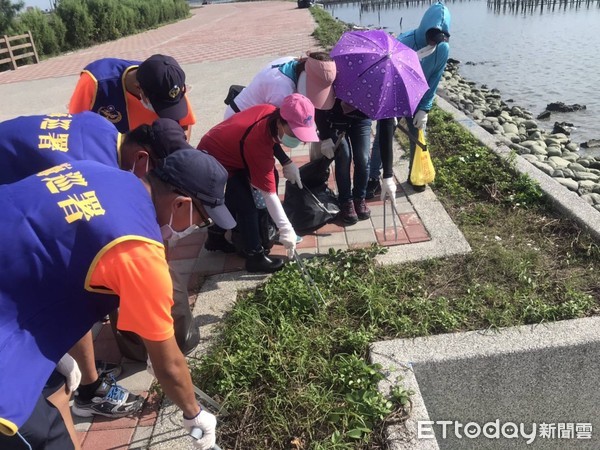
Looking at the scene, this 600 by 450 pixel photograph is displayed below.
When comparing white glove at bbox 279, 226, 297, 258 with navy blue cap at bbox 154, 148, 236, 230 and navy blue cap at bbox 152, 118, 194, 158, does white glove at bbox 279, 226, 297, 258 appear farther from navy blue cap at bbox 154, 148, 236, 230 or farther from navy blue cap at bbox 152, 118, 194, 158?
navy blue cap at bbox 154, 148, 236, 230

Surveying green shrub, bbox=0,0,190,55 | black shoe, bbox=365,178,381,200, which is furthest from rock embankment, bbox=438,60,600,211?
green shrub, bbox=0,0,190,55

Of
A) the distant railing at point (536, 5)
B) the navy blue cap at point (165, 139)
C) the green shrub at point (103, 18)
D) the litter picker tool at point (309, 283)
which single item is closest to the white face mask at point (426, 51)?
the litter picker tool at point (309, 283)

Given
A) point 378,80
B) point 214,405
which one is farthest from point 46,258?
point 378,80

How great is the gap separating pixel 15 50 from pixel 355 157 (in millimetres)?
20005

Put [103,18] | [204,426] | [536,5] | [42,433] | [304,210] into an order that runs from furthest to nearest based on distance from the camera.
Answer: [536,5] < [103,18] < [304,210] < [204,426] < [42,433]

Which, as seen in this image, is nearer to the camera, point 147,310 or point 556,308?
point 147,310

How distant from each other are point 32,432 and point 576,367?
2.69 meters

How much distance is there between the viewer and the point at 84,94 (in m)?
3.20

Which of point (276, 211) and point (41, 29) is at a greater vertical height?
point (41, 29)

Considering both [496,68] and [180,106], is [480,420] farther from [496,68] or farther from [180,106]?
[496,68]

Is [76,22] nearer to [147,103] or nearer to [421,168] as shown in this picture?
[421,168]

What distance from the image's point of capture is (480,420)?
2.92m

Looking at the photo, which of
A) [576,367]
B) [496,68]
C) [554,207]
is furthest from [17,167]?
[496,68]

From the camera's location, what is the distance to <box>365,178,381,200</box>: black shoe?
4523 millimetres
